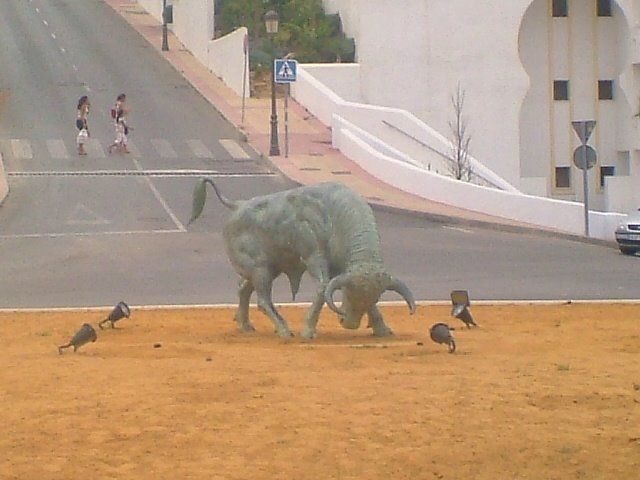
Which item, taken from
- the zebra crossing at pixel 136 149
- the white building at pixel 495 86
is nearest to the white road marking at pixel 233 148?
the zebra crossing at pixel 136 149

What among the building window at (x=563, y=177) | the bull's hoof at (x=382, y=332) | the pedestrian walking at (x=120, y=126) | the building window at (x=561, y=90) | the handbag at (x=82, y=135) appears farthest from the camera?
the building window at (x=563, y=177)

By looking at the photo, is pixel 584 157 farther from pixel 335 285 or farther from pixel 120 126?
pixel 335 285

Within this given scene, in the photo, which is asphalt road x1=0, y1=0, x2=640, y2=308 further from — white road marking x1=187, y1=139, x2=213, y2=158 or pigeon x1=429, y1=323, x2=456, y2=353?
pigeon x1=429, y1=323, x2=456, y2=353

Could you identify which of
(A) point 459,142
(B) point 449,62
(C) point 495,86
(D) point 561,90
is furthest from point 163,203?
(D) point 561,90

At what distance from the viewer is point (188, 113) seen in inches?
1761

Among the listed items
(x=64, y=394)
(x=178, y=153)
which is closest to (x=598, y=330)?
(x=64, y=394)

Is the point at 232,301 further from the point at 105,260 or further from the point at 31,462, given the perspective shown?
the point at 31,462

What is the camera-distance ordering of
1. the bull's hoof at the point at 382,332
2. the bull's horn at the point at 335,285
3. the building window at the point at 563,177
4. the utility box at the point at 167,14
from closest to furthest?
the bull's horn at the point at 335,285 → the bull's hoof at the point at 382,332 → the building window at the point at 563,177 → the utility box at the point at 167,14

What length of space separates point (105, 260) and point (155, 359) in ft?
36.5

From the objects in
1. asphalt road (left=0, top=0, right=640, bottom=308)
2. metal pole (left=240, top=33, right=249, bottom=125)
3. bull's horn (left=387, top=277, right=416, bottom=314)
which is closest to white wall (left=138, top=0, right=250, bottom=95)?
metal pole (left=240, top=33, right=249, bottom=125)

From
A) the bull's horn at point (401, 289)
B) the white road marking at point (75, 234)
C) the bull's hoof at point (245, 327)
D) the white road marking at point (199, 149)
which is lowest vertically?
the bull's hoof at point (245, 327)

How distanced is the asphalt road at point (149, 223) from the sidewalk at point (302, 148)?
47 centimetres

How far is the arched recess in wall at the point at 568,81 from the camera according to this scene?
4666 cm

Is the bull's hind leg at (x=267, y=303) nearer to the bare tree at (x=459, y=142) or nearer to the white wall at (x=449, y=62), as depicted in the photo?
the bare tree at (x=459, y=142)
